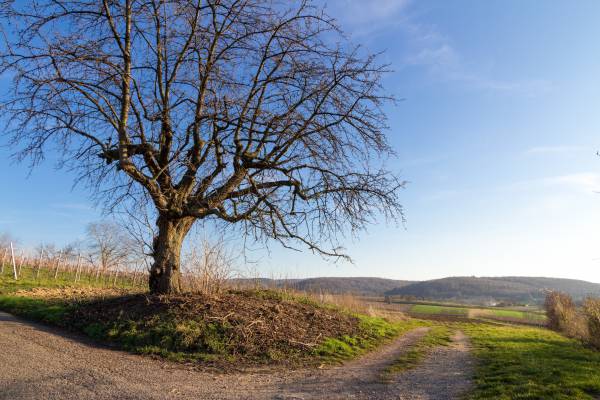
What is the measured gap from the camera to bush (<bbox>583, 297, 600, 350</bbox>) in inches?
499

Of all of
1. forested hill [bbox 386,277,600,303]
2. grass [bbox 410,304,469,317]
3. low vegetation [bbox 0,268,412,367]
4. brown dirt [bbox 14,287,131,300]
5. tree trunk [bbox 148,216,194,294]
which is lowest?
grass [bbox 410,304,469,317]

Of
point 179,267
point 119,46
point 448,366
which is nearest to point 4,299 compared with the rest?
point 179,267

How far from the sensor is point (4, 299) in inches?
571

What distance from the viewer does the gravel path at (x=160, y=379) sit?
585cm

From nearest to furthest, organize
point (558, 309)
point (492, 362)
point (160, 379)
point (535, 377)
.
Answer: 1. point (160, 379)
2. point (535, 377)
3. point (492, 362)
4. point (558, 309)

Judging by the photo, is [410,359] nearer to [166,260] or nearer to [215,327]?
[215,327]

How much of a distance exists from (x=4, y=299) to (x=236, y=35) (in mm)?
12270

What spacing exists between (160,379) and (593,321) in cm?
1306

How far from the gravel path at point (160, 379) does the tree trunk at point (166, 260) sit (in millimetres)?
2752

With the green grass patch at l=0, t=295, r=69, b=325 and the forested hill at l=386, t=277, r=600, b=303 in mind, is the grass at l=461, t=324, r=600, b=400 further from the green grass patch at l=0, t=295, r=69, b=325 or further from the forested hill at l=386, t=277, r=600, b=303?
→ the forested hill at l=386, t=277, r=600, b=303

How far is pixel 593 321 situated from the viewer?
1286 cm

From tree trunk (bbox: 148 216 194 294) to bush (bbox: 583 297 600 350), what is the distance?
41.5 feet

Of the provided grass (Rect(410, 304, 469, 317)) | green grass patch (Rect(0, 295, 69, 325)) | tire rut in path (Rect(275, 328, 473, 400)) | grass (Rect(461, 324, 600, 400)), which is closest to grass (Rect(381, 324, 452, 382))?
tire rut in path (Rect(275, 328, 473, 400))

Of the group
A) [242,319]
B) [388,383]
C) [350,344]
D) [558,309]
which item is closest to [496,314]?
[558,309]
